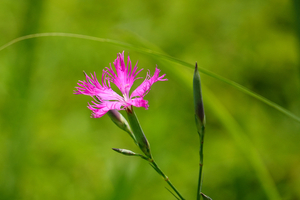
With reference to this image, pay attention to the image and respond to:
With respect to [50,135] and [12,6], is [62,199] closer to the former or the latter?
[50,135]

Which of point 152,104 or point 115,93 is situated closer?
point 115,93

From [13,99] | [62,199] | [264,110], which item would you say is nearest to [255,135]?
[264,110]

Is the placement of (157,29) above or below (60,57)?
above

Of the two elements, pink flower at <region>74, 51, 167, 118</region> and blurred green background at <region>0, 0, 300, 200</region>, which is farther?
blurred green background at <region>0, 0, 300, 200</region>

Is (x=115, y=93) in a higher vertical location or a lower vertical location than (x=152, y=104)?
lower

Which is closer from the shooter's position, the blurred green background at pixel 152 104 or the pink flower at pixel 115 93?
the pink flower at pixel 115 93

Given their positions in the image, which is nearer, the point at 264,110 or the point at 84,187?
the point at 84,187

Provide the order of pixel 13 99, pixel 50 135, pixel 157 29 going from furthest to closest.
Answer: pixel 157 29 < pixel 50 135 < pixel 13 99

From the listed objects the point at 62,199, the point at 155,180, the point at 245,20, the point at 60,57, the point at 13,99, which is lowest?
the point at 62,199
